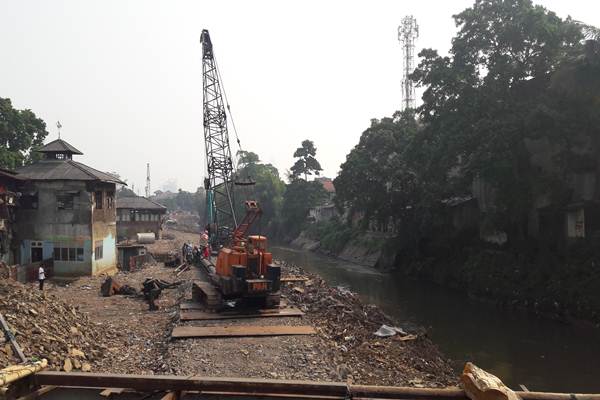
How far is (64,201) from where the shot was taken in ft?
96.6

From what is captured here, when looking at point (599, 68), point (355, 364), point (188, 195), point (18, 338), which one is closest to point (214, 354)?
Result: point (355, 364)

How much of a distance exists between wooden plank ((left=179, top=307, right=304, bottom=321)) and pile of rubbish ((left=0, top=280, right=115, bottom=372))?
2.86m

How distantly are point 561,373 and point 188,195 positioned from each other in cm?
17657

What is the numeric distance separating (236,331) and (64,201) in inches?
758

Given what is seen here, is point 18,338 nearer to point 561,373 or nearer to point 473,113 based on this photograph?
point 561,373

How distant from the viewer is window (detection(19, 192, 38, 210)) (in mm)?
29031

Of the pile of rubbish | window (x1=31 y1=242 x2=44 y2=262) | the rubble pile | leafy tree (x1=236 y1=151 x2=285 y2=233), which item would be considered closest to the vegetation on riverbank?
the rubble pile

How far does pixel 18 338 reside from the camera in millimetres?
11695

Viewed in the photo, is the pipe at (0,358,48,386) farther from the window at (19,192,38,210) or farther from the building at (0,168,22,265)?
the window at (19,192,38,210)

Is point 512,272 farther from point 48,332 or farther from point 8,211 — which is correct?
point 8,211

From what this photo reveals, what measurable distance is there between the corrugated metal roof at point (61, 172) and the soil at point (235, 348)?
471 inches

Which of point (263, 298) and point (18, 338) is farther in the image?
point (263, 298)

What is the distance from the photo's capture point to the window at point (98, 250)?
3028 centimetres

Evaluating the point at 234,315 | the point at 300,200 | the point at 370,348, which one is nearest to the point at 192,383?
the point at 370,348
